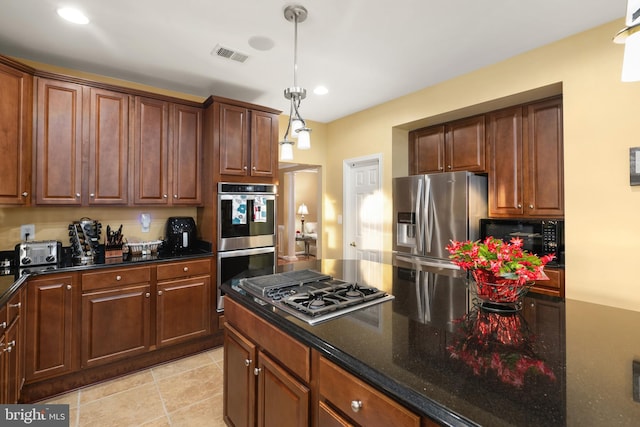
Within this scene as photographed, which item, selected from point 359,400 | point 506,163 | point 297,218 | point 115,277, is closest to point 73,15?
point 115,277

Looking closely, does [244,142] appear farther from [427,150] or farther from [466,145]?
[466,145]

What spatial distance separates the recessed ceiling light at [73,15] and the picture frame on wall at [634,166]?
12.3 ft

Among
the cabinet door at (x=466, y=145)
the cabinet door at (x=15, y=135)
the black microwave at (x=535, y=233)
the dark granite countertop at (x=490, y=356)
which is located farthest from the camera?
the cabinet door at (x=466, y=145)

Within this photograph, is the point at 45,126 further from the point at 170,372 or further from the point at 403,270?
the point at 403,270

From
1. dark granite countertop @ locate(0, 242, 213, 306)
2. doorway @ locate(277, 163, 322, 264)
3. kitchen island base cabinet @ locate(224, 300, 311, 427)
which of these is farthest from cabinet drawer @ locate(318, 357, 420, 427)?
doorway @ locate(277, 163, 322, 264)

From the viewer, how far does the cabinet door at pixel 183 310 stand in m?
2.75

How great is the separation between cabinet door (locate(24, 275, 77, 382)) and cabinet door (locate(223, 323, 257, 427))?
1450 mm

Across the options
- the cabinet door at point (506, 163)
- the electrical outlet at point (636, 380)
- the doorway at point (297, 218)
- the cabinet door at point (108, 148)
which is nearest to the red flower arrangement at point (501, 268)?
the electrical outlet at point (636, 380)

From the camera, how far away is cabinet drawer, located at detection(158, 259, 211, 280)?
2756mm

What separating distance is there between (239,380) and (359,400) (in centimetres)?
97

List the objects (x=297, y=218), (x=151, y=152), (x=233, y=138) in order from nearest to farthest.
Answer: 1. (x=151, y=152)
2. (x=233, y=138)
3. (x=297, y=218)

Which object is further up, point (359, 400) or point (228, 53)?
point (228, 53)

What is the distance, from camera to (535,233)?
8.73 feet

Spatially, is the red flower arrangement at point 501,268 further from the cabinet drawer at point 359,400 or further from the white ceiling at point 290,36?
the white ceiling at point 290,36
